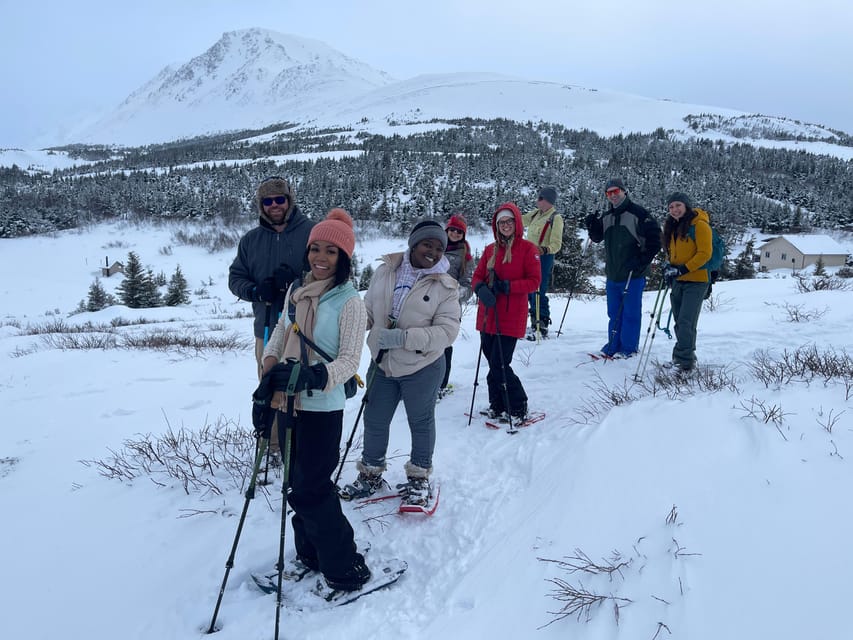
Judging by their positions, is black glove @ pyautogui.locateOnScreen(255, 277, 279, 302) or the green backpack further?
the green backpack

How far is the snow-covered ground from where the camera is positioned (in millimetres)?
2137

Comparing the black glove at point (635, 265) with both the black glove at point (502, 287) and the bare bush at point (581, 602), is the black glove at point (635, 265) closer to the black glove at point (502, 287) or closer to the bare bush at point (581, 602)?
the black glove at point (502, 287)

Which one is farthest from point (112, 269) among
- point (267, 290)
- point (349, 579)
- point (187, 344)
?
point (349, 579)

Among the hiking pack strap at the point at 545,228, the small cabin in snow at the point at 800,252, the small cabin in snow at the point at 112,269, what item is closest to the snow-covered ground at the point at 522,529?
the hiking pack strap at the point at 545,228

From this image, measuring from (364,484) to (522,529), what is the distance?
124 centimetres

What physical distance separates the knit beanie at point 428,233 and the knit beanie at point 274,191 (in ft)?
3.75

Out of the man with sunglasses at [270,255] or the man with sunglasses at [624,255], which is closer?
the man with sunglasses at [270,255]

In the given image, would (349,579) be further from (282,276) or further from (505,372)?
(505,372)

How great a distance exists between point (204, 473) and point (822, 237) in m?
66.6

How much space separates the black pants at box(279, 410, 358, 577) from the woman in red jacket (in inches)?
90.8

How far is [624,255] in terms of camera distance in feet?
20.0

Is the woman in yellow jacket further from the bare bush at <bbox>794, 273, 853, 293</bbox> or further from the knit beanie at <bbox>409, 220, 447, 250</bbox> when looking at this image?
→ the bare bush at <bbox>794, 273, 853, 293</bbox>

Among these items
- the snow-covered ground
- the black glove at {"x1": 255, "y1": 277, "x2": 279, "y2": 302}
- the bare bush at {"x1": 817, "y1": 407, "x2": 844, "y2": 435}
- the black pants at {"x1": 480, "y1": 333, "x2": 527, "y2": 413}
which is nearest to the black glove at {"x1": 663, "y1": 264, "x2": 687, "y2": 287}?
the snow-covered ground

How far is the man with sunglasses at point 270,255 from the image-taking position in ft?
12.0
